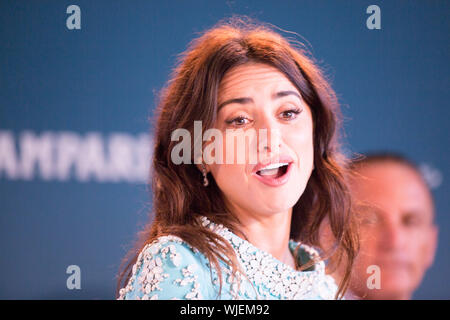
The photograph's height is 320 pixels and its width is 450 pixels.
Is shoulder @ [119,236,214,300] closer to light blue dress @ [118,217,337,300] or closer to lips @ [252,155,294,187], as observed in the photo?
light blue dress @ [118,217,337,300]

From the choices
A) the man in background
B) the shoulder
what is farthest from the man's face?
the shoulder

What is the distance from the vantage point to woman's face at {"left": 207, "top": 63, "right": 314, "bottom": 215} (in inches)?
44.3

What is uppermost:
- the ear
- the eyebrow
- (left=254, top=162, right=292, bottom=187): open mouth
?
the eyebrow

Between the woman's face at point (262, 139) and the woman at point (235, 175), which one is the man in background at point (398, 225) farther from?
the woman's face at point (262, 139)

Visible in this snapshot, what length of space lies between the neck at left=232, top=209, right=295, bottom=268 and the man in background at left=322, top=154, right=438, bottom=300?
762 millimetres

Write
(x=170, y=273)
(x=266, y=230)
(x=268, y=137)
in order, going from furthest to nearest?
(x=266, y=230)
(x=268, y=137)
(x=170, y=273)

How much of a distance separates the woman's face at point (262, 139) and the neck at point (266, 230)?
0.10 feet

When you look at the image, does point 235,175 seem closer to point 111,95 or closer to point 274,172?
point 274,172

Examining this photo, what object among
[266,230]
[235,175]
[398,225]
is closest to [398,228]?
[398,225]

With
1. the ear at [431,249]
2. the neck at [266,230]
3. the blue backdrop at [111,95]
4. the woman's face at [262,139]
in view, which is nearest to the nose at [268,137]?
the woman's face at [262,139]

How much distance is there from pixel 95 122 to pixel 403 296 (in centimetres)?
129

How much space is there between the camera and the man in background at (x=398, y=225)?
76.3 inches

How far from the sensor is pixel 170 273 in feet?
3.29

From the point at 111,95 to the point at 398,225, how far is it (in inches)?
45.6
